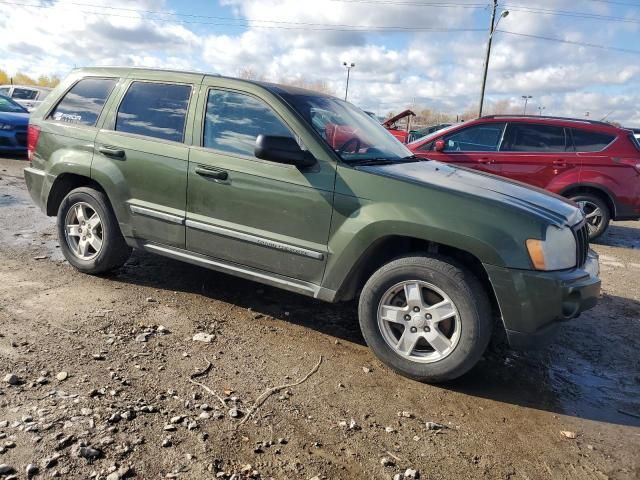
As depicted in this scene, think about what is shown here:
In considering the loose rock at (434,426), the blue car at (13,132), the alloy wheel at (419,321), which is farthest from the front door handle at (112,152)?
the blue car at (13,132)

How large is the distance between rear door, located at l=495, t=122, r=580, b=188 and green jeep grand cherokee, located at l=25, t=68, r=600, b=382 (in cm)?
410

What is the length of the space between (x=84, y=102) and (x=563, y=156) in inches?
262

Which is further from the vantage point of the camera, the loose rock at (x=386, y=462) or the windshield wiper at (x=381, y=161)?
the windshield wiper at (x=381, y=161)

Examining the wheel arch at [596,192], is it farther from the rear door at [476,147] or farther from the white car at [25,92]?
the white car at [25,92]

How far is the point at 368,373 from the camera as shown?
135 inches

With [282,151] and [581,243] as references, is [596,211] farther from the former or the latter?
[282,151]

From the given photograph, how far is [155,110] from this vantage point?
4.29 m

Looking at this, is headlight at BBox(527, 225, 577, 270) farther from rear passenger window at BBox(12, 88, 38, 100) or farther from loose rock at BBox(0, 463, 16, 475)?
rear passenger window at BBox(12, 88, 38, 100)

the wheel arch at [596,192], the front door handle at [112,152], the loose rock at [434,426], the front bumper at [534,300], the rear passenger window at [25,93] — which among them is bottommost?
the loose rock at [434,426]

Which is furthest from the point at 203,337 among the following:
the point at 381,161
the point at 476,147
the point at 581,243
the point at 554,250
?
the point at 476,147

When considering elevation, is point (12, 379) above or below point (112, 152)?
below

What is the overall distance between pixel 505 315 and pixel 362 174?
1.27 metres

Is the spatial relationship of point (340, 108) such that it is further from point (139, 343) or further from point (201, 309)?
point (139, 343)

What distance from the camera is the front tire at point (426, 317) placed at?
317cm
